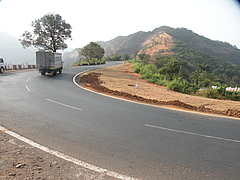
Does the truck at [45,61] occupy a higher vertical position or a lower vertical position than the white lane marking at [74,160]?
higher

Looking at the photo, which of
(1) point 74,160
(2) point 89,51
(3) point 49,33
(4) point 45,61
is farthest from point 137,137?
(2) point 89,51

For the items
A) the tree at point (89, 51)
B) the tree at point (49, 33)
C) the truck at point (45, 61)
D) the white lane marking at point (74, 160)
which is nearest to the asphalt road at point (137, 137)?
the white lane marking at point (74, 160)

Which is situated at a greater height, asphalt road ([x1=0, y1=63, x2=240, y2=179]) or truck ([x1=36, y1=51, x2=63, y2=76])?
truck ([x1=36, y1=51, x2=63, y2=76])

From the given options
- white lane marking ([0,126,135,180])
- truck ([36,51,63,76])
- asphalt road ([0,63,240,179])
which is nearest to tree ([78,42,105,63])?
truck ([36,51,63,76])

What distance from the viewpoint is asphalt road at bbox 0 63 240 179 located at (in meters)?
3.88

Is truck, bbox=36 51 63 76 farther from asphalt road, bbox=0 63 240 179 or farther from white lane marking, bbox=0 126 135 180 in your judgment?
white lane marking, bbox=0 126 135 180

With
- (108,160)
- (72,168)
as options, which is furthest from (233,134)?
(72,168)

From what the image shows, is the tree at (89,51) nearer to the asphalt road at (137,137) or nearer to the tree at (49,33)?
the tree at (49,33)

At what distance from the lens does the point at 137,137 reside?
5414 millimetres

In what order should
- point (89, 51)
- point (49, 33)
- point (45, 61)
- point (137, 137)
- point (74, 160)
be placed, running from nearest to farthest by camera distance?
1. point (74, 160)
2. point (137, 137)
3. point (45, 61)
4. point (49, 33)
5. point (89, 51)

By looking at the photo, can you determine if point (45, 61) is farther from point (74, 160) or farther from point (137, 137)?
point (74, 160)

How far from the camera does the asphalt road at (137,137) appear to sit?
388cm

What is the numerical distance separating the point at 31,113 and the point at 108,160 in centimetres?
500

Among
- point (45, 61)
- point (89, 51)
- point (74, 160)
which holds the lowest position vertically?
point (74, 160)
